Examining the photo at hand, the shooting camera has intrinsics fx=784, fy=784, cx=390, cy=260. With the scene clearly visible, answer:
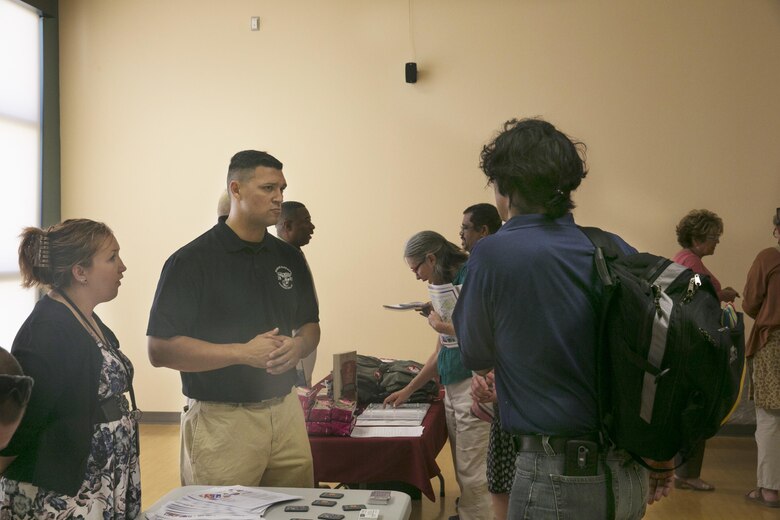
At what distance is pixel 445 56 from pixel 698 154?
2193 mm

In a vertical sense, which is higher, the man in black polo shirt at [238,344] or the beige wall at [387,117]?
the beige wall at [387,117]

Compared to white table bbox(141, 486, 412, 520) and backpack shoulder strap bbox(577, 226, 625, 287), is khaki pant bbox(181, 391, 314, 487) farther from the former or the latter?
backpack shoulder strap bbox(577, 226, 625, 287)

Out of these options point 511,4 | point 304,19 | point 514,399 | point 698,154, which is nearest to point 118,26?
point 304,19

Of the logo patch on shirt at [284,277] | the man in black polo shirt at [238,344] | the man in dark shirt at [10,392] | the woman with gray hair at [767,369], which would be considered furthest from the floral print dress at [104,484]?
the woman with gray hair at [767,369]

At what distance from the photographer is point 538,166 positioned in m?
1.76

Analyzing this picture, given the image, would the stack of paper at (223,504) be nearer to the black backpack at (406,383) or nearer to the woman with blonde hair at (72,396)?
the woman with blonde hair at (72,396)

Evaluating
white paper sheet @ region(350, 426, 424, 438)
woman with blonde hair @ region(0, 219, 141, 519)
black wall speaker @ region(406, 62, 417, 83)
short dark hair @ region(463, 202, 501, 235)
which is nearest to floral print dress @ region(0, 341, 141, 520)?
woman with blonde hair @ region(0, 219, 141, 519)

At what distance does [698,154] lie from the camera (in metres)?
6.26

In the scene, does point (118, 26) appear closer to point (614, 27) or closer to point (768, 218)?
point (614, 27)

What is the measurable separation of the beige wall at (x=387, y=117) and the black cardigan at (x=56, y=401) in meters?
4.52

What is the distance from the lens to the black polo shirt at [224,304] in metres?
2.56

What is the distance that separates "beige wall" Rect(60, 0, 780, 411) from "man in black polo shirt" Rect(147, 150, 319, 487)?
12.6 feet

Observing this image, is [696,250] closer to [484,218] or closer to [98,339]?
[484,218]

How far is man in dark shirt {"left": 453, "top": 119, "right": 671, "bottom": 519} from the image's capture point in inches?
65.7
